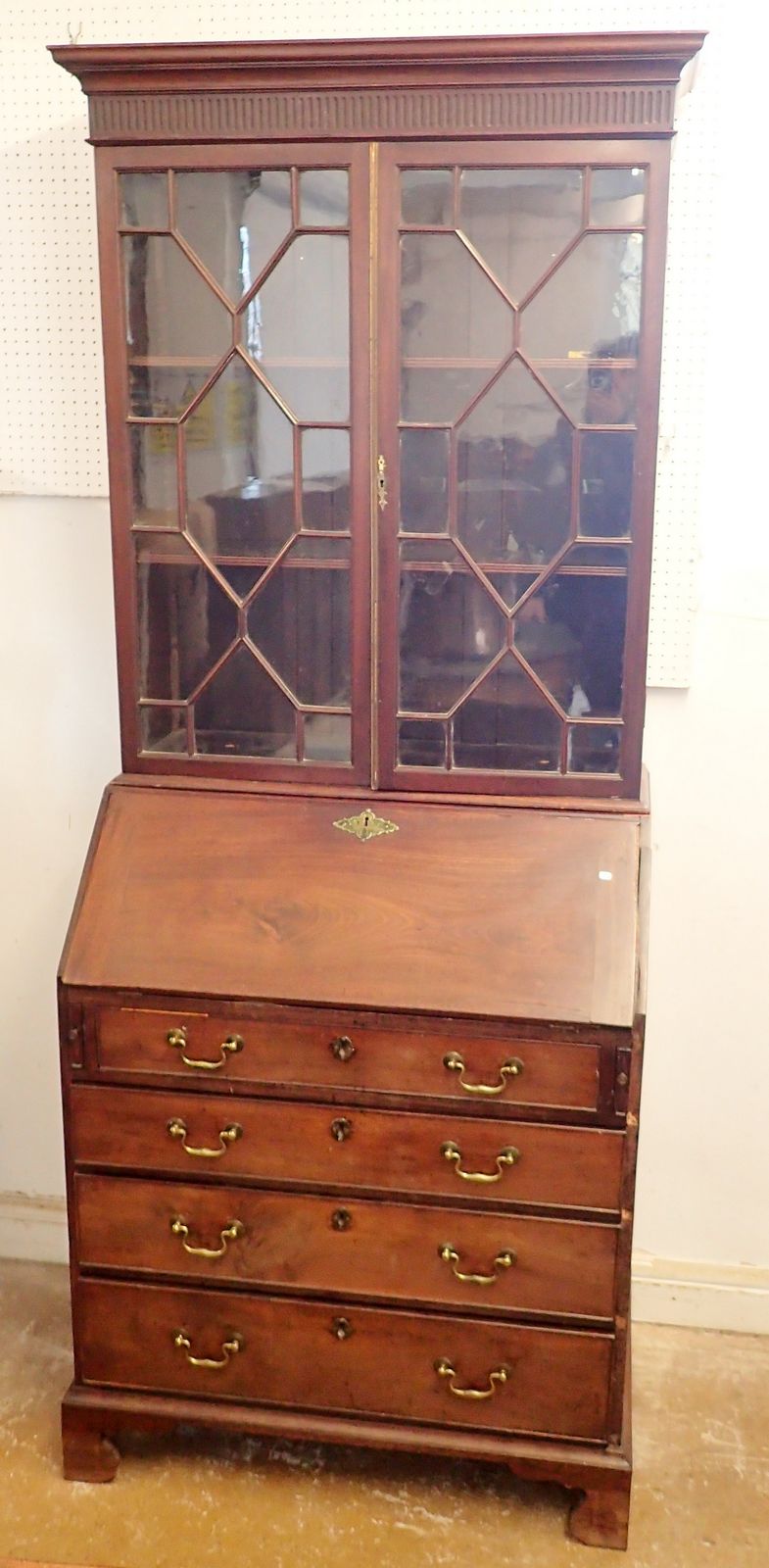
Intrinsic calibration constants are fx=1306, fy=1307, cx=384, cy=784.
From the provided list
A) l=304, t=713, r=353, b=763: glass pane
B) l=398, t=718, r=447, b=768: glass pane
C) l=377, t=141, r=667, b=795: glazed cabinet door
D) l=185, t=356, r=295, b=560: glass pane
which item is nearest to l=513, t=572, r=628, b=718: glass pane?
l=377, t=141, r=667, b=795: glazed cabinet door

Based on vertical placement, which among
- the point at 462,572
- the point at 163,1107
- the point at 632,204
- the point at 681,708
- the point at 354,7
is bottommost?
the point at 163,1107

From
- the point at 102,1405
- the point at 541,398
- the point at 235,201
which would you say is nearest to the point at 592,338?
the point at 541,398

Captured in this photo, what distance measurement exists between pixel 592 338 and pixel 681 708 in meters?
0.74

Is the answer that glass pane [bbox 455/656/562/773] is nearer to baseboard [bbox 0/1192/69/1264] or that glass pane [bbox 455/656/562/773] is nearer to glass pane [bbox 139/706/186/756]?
glass pane [bbox 139/706/186/756]

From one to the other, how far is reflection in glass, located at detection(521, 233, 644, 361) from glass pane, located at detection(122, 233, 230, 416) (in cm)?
47

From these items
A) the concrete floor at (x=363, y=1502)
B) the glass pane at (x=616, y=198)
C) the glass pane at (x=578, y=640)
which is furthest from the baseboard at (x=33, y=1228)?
the glass pane at (x=616, y=198)

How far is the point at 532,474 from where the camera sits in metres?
1.94

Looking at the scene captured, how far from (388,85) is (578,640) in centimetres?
83

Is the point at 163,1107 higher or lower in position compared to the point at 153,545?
lower

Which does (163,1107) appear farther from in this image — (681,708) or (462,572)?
(681,708)

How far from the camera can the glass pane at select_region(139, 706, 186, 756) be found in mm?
2119

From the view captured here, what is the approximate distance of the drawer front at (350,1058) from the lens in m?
1.91

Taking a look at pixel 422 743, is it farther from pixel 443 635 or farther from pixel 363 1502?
pixel 363 1502

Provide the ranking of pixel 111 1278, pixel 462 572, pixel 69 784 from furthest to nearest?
1. pixel 69 784
2. pixel 111 1278
3. pixel 462 572
